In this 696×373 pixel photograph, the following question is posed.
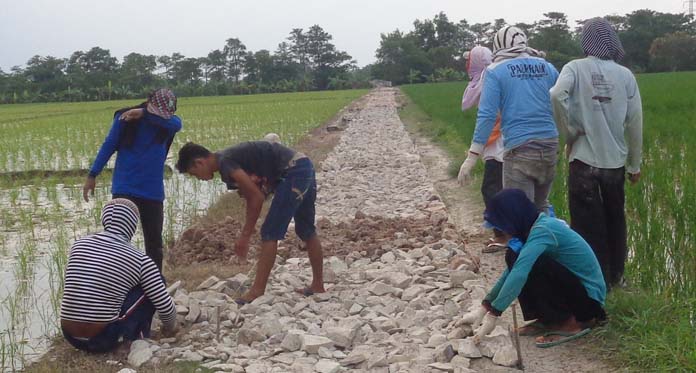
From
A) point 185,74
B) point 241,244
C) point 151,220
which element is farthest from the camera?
point 185,74

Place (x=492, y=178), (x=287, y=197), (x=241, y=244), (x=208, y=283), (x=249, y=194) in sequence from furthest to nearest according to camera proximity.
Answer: (x=492, y=178) → (x=208, y=283) → (x=287, y=197) → (x=241, y=244) → (x=249, y=194)

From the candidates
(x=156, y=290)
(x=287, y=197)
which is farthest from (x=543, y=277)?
(x=156, y=290)

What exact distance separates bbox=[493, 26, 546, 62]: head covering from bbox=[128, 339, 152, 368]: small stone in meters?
2.79

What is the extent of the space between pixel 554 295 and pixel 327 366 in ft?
4.09

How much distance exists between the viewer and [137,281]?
4078 millimetres

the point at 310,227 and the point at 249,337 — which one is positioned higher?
the point at 310,227

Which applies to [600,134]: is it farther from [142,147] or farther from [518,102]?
[142,147]

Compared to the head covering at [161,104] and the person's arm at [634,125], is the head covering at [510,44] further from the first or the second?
the head covering at [161,104]

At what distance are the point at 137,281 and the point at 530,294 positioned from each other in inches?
84.4

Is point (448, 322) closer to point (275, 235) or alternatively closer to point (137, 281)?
point (275, 235)

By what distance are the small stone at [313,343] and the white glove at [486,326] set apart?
0.81m

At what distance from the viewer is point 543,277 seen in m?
3.85

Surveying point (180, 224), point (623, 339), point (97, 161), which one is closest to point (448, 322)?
point (623, 339)

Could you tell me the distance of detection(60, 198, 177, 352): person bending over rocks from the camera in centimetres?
394
